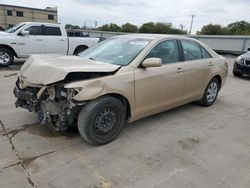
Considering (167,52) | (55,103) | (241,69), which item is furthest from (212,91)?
(241,69)

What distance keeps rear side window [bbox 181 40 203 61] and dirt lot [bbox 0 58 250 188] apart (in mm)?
1206

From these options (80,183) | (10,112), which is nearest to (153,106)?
(80,183)

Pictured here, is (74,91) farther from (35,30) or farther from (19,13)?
(19,13)

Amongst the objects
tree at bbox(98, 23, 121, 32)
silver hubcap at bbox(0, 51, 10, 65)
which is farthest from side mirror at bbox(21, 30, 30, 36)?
tree at bbox(98, 23, 121, 32)

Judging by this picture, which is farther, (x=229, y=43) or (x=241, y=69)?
(x=229, y=43)

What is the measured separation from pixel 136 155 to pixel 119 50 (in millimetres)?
1784

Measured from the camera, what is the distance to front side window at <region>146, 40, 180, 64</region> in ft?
12.6

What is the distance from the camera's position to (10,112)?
4.52 meters

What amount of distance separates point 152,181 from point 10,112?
3.24 metres

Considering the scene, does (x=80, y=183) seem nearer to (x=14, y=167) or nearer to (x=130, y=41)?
(x=14, y=167)

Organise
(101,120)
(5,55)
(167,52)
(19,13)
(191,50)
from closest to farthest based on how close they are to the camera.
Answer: (101,120), (167,52), (191,50), (5,55), (19,13)

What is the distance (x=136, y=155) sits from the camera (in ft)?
10.4

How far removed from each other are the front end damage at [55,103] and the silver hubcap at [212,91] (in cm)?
321

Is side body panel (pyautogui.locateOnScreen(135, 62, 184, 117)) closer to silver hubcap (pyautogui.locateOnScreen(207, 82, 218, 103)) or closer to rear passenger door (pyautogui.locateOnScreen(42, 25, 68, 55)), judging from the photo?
silver hubcap (pyautogui.locateOnScreen(207, 82, 218, 103))
